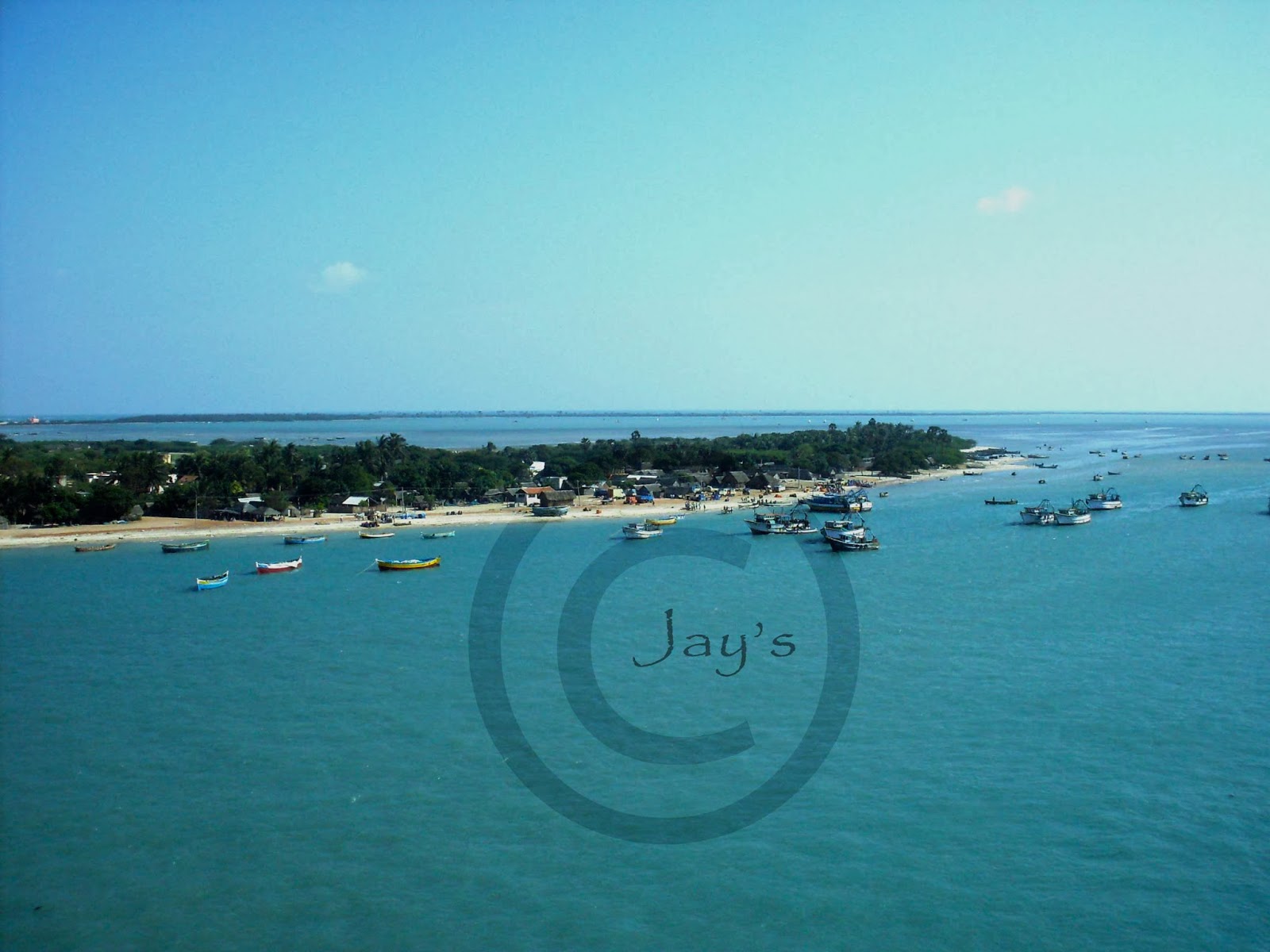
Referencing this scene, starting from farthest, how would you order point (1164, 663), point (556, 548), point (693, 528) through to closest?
point (693, 528) → point (556, 548) → point (1164, 663)

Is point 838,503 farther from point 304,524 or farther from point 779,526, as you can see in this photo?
point 304,524

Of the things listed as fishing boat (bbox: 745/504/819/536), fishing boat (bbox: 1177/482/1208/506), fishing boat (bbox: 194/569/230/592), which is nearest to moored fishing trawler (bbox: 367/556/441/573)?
fishing boat (bbox: 194/569/230/592)

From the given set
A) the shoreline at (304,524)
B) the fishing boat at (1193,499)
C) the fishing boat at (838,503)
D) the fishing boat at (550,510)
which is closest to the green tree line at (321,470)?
the shoreline at (304,524)

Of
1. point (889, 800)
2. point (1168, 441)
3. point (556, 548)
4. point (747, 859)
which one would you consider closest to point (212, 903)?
point (747, 859)

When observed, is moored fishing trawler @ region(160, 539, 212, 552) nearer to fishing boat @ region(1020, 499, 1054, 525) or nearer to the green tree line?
the green tree line

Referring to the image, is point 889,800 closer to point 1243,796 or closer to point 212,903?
point 1243,796

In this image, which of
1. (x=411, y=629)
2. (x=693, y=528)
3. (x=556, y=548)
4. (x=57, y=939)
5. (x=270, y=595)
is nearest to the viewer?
(x=57, y=939)

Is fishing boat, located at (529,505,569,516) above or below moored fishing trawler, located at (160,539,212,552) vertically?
above
